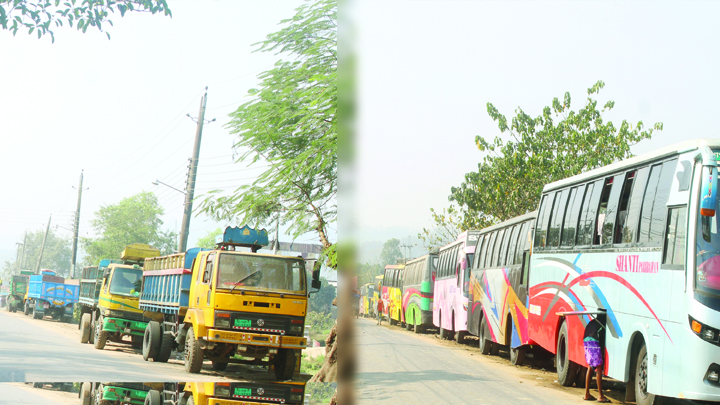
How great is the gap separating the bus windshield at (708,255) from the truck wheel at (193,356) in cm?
536

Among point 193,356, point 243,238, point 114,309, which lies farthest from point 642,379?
point 114,309

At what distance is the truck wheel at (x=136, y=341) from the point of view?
12.0m

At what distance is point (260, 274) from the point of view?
759cm

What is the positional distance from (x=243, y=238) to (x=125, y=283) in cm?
663

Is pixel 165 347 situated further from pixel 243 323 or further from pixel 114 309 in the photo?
pixel 243 323

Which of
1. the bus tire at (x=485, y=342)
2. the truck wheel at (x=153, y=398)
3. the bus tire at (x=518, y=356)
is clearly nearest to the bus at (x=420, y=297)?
the bus tire at (x=485, y=342)

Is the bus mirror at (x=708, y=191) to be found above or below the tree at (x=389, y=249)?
above

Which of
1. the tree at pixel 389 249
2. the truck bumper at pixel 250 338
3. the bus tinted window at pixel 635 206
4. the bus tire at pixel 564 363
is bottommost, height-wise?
the truck bumper at pixel 250 338

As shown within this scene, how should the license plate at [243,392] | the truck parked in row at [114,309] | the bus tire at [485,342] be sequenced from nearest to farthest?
the license plate at [243,392] → the bus tire at [485,342] → the truck parked in row at [114,309]

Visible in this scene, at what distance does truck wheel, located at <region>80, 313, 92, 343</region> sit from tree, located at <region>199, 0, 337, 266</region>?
8.49 m

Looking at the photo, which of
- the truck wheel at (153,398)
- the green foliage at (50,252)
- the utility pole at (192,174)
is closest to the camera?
the truck wheel at (153,398)

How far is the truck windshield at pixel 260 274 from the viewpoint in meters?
7.53

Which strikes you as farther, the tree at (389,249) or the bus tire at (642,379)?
the bus tire at (642,379)

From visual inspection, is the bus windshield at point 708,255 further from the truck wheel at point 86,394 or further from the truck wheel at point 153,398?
the truck wheel at point 86,394
